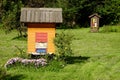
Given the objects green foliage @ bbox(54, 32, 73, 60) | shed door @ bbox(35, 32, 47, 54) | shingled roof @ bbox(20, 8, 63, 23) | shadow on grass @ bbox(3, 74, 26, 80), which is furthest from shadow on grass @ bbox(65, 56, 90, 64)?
shadow on grass @ bbox(3, 74, 26, 80)

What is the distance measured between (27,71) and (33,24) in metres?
3.29

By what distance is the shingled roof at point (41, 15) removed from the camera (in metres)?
16.4

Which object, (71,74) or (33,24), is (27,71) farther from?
(33,24)

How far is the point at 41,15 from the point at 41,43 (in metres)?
1.31

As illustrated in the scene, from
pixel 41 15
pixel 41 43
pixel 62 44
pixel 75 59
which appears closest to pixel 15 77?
pixel 62 44

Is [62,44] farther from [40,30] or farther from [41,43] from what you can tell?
[40,30]

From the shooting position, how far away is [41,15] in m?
16.5

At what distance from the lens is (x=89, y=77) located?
1305 cm

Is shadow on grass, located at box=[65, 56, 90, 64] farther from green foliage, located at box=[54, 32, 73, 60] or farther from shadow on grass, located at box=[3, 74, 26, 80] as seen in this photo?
shadow on grass, located at box=[3, 74, 26, 80]

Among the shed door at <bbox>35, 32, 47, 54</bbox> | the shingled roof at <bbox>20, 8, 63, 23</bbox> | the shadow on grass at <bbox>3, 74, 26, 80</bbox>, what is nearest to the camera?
the shadow on grass at <bbox>3, 74, 26, 80</bbox>

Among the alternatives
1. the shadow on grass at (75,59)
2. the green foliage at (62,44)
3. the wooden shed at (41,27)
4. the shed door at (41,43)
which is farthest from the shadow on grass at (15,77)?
the shadow on grass at (75,59)

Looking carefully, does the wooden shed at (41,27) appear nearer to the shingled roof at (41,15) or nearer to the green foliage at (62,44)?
the shingled roof at (41,15)

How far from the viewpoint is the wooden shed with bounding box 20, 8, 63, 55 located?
645 inches

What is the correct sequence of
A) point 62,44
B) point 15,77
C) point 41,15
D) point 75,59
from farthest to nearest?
1. point 75,59
2. point 41,15
3. point 62,44
4. point 15,77
